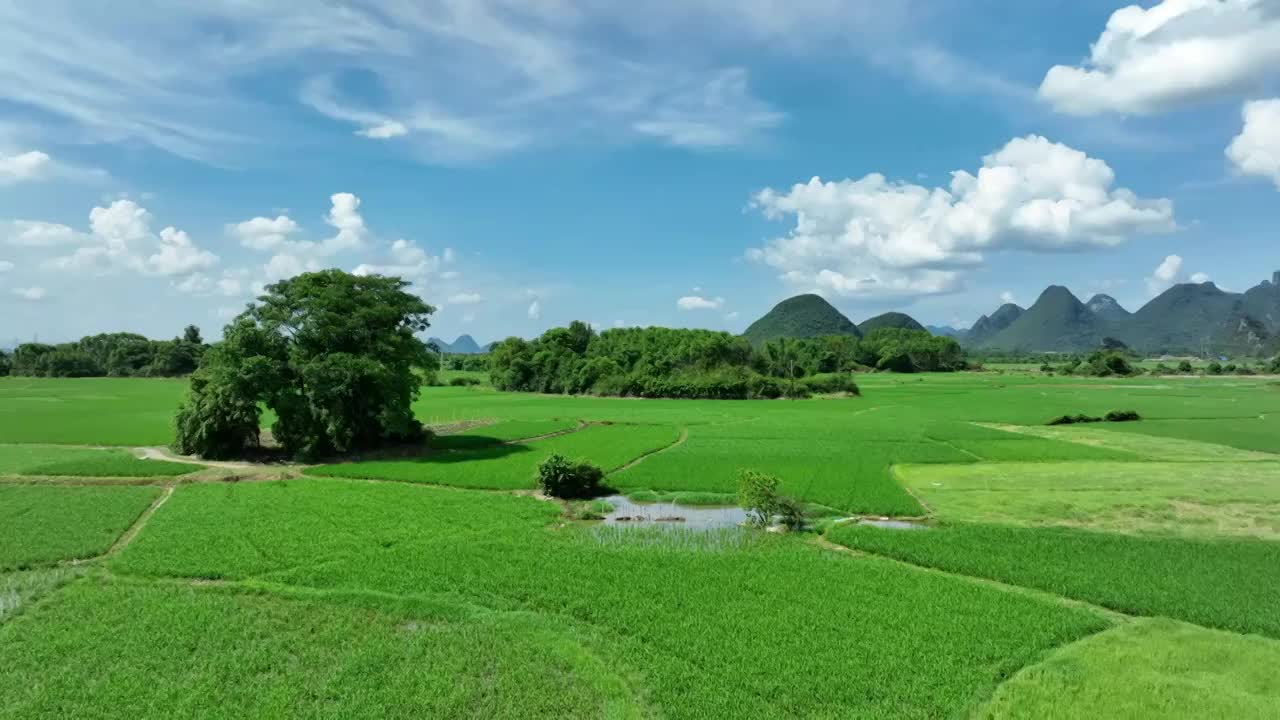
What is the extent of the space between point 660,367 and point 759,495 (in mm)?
61747

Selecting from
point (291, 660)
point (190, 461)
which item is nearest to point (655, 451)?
point (190, 461)

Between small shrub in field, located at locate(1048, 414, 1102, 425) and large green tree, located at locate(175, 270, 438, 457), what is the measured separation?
137 ft

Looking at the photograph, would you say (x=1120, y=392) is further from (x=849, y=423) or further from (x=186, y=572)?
(x=186, y=572)

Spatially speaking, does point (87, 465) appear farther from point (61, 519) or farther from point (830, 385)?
point (830, 385)

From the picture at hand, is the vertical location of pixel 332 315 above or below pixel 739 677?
above

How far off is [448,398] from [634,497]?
173 feet

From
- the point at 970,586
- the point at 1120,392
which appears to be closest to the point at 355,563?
the point at 970,586

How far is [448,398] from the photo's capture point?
2844 inches

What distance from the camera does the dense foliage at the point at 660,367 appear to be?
77.7 meters

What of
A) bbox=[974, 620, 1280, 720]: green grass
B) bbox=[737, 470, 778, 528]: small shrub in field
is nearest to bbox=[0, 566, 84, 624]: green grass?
bbox=[737, 470, 778, 528]: small shrub in field

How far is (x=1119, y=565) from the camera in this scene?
15.3m

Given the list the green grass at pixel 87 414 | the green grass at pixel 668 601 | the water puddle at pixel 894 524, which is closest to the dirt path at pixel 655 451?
the green grass at pixel 668 601

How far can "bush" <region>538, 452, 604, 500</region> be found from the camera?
23.3 meters

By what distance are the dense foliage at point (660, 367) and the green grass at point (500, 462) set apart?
127 ft
